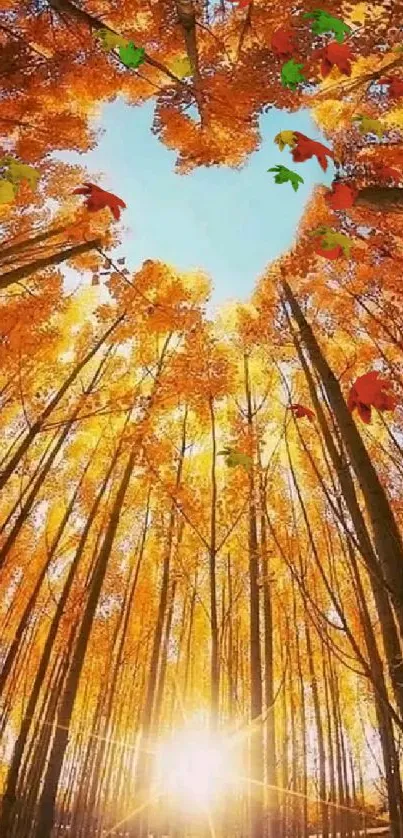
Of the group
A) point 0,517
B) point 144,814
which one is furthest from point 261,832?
point 0,517

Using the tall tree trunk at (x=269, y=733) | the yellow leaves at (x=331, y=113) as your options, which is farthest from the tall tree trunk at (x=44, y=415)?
the yellow leaves at (x=331, y=113)

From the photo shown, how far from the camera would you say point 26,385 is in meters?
9.46

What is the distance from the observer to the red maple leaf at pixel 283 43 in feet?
20.2

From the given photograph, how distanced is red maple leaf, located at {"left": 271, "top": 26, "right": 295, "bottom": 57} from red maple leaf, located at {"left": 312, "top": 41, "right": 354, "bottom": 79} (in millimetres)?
279

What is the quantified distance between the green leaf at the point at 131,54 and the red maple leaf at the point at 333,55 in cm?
195

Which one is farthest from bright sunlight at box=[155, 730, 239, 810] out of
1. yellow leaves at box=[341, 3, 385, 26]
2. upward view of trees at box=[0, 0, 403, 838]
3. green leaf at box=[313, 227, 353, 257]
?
yellow leaves at box=[341, 3, 385, 26]

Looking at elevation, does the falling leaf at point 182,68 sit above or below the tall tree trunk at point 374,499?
above

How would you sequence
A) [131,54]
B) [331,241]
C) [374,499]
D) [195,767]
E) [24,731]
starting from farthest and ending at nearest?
[195,767] < [24,731] < [131,54] < [331,241] < [374,499]

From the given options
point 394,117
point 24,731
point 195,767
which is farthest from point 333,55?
point 195,767

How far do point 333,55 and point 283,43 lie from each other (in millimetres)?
611

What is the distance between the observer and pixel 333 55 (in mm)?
6082

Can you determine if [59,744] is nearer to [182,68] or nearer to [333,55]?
[182,68]

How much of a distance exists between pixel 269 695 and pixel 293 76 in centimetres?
Result: 1043

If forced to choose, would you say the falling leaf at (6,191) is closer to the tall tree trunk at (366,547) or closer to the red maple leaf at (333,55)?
the tall tree trunk at (366,547)
